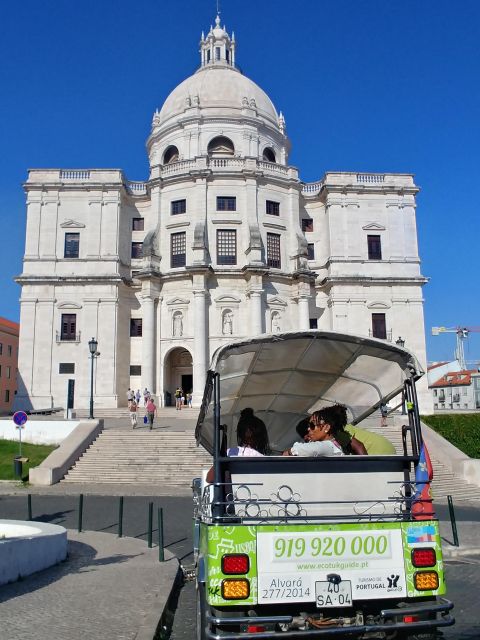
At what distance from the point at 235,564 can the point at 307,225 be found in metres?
42.4

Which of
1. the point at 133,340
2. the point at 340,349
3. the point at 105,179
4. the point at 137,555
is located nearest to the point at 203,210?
the point at 105,179

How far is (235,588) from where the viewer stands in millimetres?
4316

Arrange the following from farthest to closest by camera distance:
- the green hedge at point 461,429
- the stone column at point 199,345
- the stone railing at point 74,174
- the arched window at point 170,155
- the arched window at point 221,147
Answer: the arched window at point 170,155
the arched window at point 221,147
the stone railing at point 74,174
the stone column at point 199,345
the green hedge at point 461,429

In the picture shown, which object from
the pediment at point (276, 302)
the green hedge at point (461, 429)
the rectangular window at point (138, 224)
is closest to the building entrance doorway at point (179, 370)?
the pediment at point (276, 302)

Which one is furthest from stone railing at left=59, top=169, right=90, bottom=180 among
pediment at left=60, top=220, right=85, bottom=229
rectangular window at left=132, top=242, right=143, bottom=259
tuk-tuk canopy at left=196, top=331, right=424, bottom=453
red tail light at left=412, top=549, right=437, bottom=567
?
red tail light at left=412, top=549, right=437, bottom=567

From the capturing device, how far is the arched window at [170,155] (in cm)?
4572

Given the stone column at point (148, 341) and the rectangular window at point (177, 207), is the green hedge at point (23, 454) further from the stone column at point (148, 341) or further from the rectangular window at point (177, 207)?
the rectangular window at point (177, 207)

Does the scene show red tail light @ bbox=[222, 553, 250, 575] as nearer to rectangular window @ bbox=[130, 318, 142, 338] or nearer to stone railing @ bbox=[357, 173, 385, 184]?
rectangular window @ bbox=[130, 318, 142, 338]

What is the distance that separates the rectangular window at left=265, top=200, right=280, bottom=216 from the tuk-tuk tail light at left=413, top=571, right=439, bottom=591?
127 feet

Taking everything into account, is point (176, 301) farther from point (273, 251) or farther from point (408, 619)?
point (408, 619)

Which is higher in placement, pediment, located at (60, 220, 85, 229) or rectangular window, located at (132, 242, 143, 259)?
pediment, located at (60, 220, 85, 229)

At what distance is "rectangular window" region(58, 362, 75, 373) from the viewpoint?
3997 cm

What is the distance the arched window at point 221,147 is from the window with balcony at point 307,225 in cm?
788

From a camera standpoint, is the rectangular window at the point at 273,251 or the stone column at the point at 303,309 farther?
the rectangular window at the point at 273,251
